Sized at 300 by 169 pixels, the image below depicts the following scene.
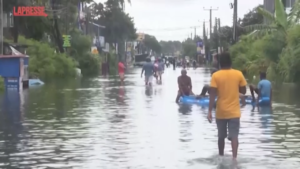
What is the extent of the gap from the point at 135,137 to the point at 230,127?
3924mm

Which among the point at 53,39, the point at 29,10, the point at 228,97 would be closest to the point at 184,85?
the point at 228,97

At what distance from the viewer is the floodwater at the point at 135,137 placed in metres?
11.5

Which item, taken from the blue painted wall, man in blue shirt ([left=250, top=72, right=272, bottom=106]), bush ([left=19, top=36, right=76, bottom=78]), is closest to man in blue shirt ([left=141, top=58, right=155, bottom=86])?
the blue painted wall

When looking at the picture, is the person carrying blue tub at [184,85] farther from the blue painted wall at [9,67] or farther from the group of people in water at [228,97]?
the group of people in water at [228,97]

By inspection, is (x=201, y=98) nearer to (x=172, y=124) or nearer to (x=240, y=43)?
(x=172, y=124)

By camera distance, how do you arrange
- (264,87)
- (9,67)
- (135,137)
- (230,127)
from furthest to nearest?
(9,67), (264,87), (135,137), (230,127)

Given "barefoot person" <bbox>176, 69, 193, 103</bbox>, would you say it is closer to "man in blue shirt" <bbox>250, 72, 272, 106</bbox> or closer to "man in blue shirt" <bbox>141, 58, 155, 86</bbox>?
"man in blue shirt" <bbox>250, 72, 272, 106</bbox>

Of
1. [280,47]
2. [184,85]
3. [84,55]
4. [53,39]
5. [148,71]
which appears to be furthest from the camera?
[84,55]

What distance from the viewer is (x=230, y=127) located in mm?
11242

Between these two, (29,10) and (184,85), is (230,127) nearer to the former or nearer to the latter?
(184,85)

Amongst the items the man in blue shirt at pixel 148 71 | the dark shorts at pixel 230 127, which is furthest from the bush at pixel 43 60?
the dark shorts at pixel 230 127

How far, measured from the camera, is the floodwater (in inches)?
454

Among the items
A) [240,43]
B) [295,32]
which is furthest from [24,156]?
[240,43]

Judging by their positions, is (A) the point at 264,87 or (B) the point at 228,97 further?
(A) the point at 264,87
